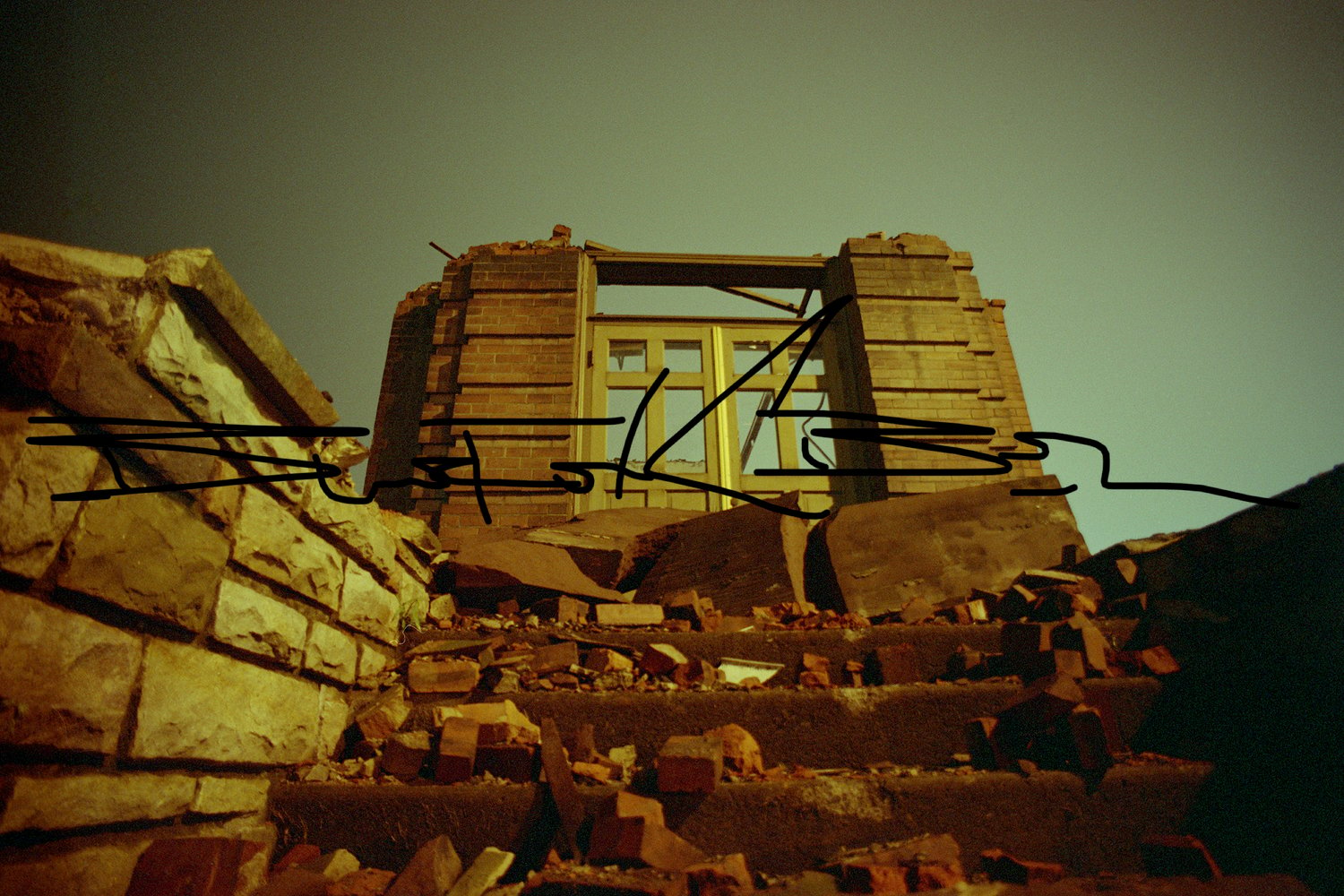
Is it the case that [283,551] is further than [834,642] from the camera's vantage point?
No

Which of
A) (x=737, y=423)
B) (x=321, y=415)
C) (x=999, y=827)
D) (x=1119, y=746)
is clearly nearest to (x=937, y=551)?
(x=1119, y=746)

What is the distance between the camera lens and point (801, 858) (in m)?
1.86

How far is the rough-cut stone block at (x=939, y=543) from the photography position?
3518mm

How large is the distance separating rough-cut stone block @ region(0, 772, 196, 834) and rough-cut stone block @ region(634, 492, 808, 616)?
8.08 feet

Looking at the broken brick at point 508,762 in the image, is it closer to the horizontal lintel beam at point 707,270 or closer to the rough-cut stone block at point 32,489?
the rough-cut stone block at point 32,489

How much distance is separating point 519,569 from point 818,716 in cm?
178

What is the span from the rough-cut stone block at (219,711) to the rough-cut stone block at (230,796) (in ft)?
0.18

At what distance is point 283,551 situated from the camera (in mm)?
2043

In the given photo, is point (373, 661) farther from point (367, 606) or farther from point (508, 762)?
point (508, 762)

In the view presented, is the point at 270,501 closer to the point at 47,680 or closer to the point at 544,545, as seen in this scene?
the point at 47,680

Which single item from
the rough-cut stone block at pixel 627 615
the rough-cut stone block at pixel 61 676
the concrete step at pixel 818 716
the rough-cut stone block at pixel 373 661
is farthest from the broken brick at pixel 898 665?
the rough-cut stone block at pixel 61 676

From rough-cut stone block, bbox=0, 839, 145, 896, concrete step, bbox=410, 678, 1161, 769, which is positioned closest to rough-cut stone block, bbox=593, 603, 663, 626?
concrete step, bbox=410, 678, 1161, 769

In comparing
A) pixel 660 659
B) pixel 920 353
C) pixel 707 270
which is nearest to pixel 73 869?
pixel 660 659

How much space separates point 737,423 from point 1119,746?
4.16 m
